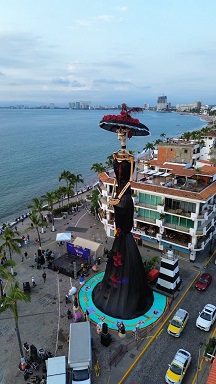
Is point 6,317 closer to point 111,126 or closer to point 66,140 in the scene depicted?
point 111,126

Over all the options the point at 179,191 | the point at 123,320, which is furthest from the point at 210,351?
the point at 179,191

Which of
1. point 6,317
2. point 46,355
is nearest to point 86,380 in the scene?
point 46,355

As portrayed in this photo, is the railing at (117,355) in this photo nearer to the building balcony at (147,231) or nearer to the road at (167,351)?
the road at (167,351)

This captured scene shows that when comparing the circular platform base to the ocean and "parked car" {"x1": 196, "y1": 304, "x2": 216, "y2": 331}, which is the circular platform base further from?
the ocean

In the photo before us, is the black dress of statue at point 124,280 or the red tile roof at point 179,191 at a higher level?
the red tile roof at point 179,191

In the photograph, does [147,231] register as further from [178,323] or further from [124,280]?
[178,323]

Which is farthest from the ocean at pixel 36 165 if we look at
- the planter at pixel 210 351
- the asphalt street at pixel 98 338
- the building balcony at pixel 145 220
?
the planter at pixel 210 351

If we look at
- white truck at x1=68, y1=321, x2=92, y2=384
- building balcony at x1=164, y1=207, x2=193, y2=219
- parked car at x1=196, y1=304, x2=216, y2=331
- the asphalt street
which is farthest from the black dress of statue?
building balcony at x1=164, y1=207, x2=193, y2=219
